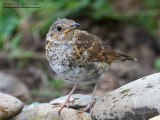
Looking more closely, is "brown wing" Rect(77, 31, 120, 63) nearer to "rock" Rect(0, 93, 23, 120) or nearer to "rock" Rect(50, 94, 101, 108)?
"rock" Rect(50, 94, 101, 108)

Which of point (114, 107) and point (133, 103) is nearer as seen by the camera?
point (133, 103)

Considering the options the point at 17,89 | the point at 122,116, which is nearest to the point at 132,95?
the point at 122,116

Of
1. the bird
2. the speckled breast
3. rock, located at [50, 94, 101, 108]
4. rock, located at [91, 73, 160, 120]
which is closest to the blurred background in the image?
rock, located at [50, 94, 101, 108]

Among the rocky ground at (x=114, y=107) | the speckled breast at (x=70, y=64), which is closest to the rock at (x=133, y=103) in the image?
the rocky ground at (x=114, y=107)

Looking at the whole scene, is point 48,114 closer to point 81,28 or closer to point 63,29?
point 63,29

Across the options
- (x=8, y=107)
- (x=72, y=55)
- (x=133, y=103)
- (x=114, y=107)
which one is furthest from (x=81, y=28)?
(x=133, y=103)

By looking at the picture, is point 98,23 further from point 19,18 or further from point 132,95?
point 132,95
